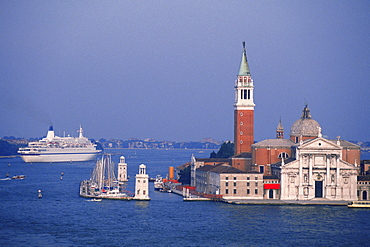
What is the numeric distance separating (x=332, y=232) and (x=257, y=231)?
4.98 m

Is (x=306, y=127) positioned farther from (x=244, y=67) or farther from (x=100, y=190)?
(x=100, y=190)

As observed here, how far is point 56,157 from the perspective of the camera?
181500 millimetres

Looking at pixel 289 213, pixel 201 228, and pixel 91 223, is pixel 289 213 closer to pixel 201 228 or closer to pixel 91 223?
pixel 201 228

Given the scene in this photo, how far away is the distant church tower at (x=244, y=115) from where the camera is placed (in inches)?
3418

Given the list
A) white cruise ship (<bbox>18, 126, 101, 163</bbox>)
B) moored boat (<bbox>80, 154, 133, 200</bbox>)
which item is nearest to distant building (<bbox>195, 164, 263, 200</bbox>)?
moored boat (<bbox>80, 154, 133, 200</bbox>)

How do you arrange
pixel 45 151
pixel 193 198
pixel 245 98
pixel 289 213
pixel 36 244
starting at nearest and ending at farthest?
pixel 36 244 < pixel 289 213 < pixel 193 198 < pixel 245 98 < pixel 45 151

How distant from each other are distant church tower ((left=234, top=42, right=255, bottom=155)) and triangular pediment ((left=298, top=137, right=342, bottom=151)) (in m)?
12.0

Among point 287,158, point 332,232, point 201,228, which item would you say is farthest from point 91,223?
point 287,158

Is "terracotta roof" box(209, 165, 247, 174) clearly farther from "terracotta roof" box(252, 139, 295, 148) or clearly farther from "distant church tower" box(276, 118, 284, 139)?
"distant church tower" box(276, 118, 284, 139)

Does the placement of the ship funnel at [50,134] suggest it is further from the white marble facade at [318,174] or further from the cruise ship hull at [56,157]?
the white marble facade at [318,174]

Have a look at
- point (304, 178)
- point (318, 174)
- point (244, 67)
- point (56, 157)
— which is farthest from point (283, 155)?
point (56, 157)

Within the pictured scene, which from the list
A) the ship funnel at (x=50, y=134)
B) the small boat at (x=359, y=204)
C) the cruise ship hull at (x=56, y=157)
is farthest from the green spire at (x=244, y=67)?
the ship funnel at (x=50, y=134)

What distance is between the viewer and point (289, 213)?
68250 mm

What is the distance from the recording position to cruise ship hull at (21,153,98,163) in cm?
17581
